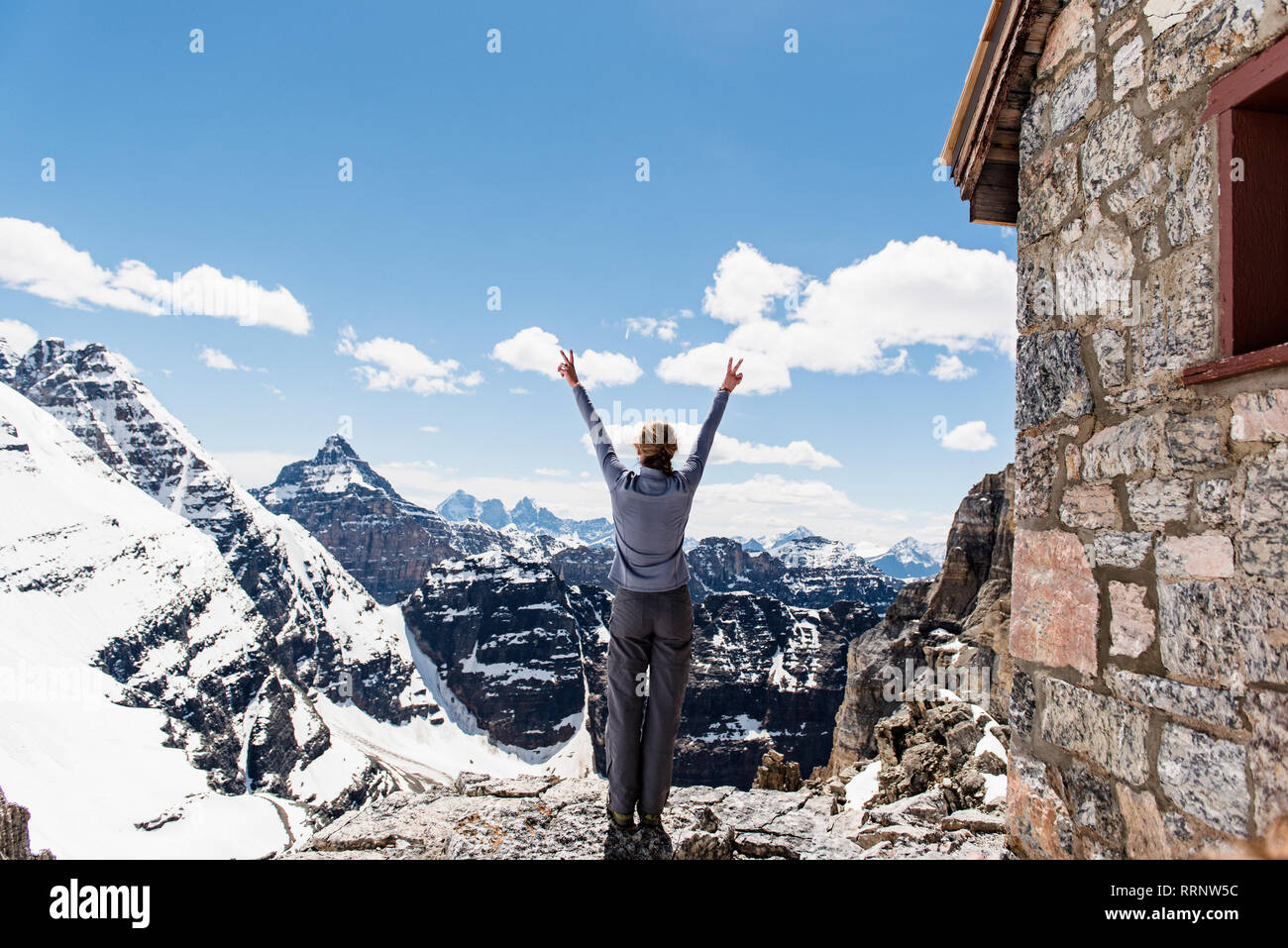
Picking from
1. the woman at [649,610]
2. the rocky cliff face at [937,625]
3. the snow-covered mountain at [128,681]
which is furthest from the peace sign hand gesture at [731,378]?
the snow-covered mountain at [128,681]

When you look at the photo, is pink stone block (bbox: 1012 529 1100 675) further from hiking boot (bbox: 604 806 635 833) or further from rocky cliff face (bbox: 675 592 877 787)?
rocky cliff face (bbox: 675 592 877 787)

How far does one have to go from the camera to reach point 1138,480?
331 cm

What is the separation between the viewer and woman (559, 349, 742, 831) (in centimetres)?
A: 411

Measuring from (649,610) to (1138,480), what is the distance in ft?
8.64

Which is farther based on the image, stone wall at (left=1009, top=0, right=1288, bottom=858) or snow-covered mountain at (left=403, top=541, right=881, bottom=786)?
snow-covered mountain at (left=403, top=541, right=881, bottom=786)

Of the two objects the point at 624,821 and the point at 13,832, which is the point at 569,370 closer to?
the point at 624,821

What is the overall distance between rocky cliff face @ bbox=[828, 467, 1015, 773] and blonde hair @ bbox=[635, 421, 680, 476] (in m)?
30.4

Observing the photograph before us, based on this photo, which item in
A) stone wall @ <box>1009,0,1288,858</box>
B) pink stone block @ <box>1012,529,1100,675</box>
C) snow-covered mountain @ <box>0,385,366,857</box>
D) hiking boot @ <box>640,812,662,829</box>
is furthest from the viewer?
snow-covered mountain @ <box>0,385,366,857</box>

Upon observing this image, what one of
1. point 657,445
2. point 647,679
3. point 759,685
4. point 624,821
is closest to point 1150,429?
point 657,445

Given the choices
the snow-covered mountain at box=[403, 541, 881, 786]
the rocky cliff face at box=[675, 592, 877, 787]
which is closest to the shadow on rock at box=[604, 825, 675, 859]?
the snow-covered mountain at box=[403, 541, 881, 786]

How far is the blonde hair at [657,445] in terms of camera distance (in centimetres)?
420

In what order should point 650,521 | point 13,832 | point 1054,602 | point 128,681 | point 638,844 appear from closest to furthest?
point 1054,602
point 650,521
point 638,844
point 13,832
point 128,681
